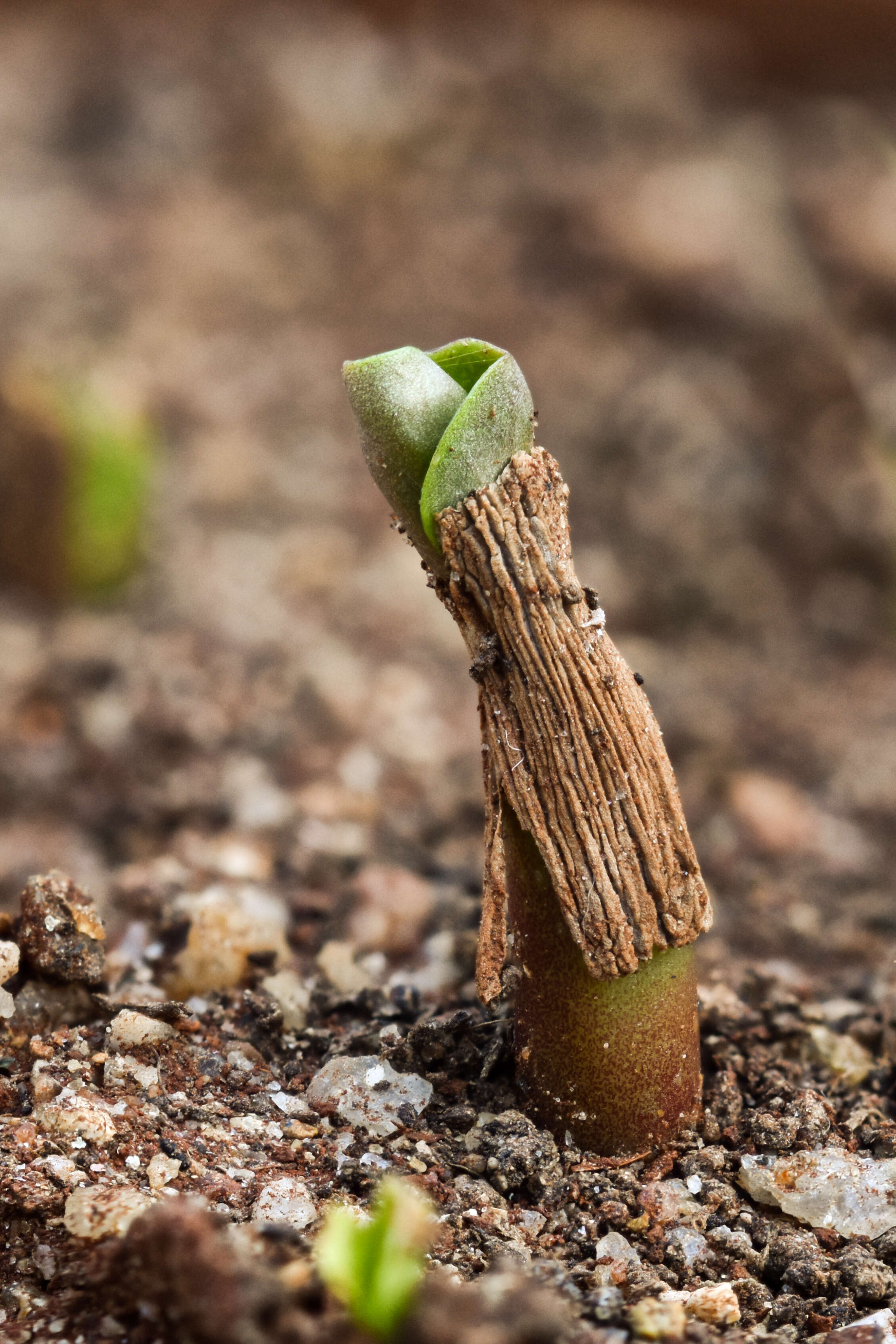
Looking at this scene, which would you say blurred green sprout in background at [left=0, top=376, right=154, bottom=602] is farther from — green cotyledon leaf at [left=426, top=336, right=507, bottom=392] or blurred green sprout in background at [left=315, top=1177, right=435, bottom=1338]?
blurred green sprout in background at [left=315, top=1177, right=435, bottom=1338]

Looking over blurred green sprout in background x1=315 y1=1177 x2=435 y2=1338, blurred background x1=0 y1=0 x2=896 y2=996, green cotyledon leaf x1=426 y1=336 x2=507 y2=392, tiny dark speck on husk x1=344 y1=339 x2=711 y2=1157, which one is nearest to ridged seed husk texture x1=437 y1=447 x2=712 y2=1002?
tiny dark speck on husk x1=344 y1=339 x2=711 y2=1157

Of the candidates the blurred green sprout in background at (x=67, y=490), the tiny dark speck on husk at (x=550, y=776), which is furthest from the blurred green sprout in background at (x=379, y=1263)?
the blurred green sprout in background at (x=67, y=490)

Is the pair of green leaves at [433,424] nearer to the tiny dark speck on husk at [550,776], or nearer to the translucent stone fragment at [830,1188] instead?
the tiny dark speck on husk at [550,776]

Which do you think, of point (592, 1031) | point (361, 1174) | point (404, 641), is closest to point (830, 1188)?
point (592, 1031)

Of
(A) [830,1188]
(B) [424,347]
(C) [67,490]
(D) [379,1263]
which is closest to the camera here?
(D) [379,1263]

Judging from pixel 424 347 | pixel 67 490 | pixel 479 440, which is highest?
pixel 424 347

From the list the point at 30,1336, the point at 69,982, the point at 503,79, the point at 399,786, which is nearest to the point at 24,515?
the point at 399,786

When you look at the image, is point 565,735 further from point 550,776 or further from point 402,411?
point 402,411
